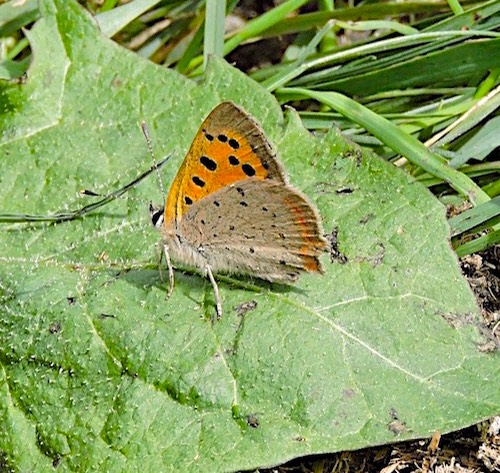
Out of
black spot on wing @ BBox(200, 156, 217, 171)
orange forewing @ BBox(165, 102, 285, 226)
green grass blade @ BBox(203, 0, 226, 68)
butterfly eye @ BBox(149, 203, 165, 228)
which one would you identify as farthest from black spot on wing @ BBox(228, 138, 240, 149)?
green grass blade @ BBox(203, 0, 226, 68)

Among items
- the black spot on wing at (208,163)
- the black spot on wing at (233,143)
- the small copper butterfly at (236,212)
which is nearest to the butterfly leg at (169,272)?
the small copper butterfly at (236,212)

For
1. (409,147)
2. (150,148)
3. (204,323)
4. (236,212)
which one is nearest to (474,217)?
(409,147)

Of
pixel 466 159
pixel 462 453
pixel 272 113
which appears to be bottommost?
pixel 462 453

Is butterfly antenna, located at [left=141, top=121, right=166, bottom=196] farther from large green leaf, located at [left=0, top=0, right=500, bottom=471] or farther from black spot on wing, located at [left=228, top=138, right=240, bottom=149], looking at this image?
black spot on wing, located at [left=228, top=138, right=240, bottom=149]

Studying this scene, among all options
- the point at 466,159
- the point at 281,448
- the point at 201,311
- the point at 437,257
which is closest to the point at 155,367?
the point at 201,311

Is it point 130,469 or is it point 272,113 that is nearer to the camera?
point 130,469

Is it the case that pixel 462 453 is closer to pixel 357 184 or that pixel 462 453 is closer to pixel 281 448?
pixel 281 448

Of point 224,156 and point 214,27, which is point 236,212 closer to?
point 224,156
